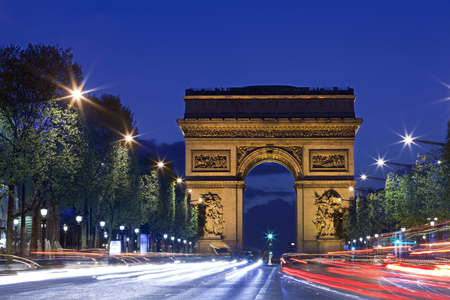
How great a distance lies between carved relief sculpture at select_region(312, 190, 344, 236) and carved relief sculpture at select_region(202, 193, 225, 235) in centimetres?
1173

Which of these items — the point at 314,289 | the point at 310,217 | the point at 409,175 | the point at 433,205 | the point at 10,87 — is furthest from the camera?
the point at 310,217

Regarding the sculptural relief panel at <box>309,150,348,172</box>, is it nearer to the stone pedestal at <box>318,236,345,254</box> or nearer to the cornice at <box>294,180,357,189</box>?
the cornice at <box>294,180,357,189</box>

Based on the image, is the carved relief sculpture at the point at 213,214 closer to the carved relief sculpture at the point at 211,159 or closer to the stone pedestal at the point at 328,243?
the carved relief sculpture at the point at 211,159

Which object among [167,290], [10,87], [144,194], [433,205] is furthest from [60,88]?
[433,205]

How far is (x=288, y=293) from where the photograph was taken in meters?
17.5

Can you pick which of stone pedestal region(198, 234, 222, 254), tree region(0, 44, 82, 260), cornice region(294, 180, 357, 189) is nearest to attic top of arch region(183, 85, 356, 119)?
cornice region(294, 180, 357, 189)

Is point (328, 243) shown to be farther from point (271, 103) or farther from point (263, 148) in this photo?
point (271, 103)

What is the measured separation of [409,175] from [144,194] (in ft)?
85.2

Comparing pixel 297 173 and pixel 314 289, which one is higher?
pixel 297 173

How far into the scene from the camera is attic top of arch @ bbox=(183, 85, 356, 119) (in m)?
76.5

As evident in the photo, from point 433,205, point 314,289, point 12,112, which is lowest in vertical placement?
point 314,289

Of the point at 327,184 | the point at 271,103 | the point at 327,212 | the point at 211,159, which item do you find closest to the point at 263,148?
the point at 271,103

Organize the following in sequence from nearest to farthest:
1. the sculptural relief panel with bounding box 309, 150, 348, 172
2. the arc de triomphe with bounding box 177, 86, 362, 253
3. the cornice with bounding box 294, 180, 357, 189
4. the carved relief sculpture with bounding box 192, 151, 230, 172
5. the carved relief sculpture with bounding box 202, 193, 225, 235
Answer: the cornice with bounding box 294, 180, 357, 189 → the arc de triomphe with bounding box 177, 86, 362, 253 → the carved relief sculpture with bounding box 202, 193, 225, 235 → the sculptural relief panel with bounding box 309, 150, 348, 172 → the carved relief sculpture with bounding box 192, 151, 230, 172

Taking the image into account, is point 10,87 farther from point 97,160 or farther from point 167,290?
point 167,290
